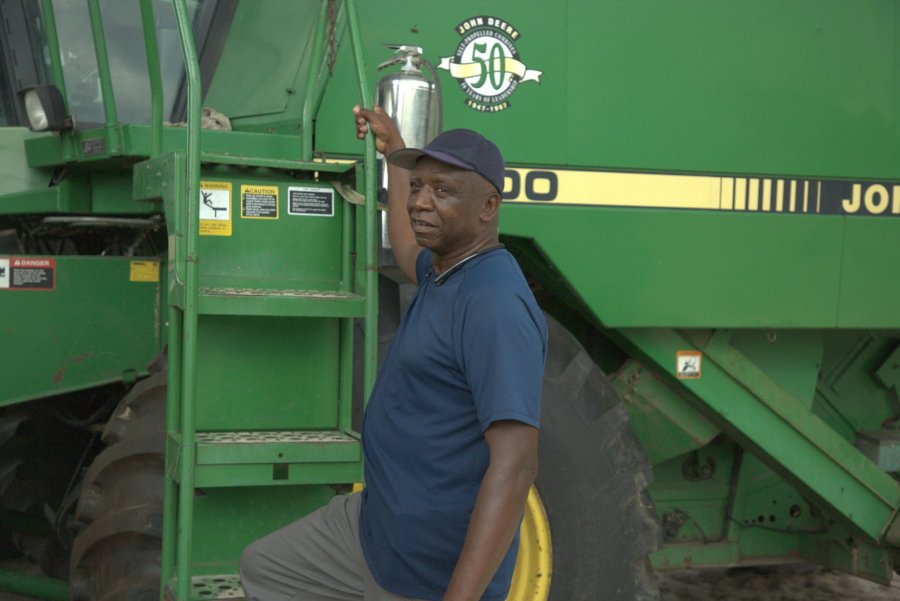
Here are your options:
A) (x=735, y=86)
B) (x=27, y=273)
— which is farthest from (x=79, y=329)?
(x=735, y=86)

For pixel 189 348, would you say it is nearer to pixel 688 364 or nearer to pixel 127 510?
pixel 127 510

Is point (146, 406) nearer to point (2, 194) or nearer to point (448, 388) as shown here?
point (2, 194)

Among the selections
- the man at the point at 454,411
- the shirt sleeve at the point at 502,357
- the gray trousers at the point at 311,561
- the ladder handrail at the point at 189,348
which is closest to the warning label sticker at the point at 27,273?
the ladder handrail at the point at 189,348

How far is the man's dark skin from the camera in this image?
2285mm

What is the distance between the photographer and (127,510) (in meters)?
3.70

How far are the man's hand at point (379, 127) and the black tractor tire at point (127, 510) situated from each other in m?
1.08

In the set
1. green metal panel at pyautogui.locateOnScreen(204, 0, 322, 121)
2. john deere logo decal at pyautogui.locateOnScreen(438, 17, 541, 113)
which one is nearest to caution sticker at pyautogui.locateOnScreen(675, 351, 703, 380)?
john deere logo decal at pyautogui.locateOnScreen(438, 17, 541, 113)

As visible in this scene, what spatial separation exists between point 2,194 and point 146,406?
1159mm

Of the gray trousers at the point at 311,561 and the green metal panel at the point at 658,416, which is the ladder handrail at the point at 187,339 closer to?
the gray trousers at the point at 311,561

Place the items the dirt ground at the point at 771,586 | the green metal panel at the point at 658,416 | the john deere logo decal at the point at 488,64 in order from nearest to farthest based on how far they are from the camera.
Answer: the john deere logo decal at the point at 488,64, the green metal panel at the point at 658,416, the dirt ground at the point at 771,586

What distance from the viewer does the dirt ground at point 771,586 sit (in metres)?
5.85

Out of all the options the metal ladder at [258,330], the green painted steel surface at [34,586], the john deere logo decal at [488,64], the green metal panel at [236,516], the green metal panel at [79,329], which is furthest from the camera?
the green painted steel surface at [34,586]

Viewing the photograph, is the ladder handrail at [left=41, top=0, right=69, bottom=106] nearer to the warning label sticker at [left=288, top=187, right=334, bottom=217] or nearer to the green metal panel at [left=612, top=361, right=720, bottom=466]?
the warning label sticker at [left=288, top=187, right=334, bottom=217]

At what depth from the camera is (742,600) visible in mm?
5785
